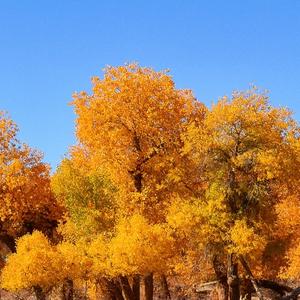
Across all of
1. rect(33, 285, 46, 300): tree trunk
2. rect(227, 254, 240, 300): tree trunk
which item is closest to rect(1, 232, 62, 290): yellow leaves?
rect(33, 285, 46, 300): tree trunk

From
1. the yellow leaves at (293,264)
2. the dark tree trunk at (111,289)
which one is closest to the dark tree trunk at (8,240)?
the dark tree trunk at (111,289)

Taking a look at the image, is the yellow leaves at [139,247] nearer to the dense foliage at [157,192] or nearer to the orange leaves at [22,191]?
the dense foliage at [157,192]

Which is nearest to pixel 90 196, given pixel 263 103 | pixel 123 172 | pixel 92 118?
pixel 123 172

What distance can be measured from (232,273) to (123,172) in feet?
38.9

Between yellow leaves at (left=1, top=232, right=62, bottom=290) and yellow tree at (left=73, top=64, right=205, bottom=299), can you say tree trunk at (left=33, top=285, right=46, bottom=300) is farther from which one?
yellow tree at (left=73, top=64, right=205, bottom=299)

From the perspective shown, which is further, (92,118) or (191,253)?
(92,118)

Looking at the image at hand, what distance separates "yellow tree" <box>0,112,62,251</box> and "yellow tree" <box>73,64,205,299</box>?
7.57m

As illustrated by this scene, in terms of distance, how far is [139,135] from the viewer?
1759 inches

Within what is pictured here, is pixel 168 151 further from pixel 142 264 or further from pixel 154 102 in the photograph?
pixel 142 264

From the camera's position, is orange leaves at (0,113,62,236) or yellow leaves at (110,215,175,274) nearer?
yellow leaves at (110,215,175,274)

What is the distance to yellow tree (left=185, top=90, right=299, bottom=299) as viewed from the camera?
3784 cm

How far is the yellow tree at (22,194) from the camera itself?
48656 millimetres

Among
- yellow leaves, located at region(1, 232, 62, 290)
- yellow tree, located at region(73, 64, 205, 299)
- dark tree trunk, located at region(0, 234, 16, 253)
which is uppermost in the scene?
yellow tree, located at region(73, 64, 205, 299)

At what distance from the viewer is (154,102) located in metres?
45.0
